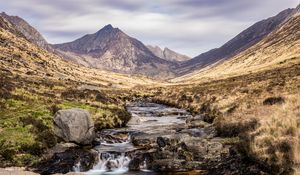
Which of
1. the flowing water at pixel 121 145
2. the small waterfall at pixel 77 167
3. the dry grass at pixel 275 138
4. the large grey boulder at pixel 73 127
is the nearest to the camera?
the dry grass at pixel 275 138

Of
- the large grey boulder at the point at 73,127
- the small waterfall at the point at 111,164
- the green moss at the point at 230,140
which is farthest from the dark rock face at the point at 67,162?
the green moss at the point at 230,140

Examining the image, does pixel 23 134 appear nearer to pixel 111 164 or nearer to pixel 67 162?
pixel 67 162

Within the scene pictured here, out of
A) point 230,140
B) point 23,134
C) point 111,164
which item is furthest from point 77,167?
point 230,140

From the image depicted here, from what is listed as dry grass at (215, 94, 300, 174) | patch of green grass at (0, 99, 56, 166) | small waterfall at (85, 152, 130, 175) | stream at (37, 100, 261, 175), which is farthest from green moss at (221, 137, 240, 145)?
patch of green grass at (0, 99, 56, 166)

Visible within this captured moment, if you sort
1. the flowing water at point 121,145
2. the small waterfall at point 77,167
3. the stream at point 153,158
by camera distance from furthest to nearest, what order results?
the flowing water at point 121,145, the small waterfall at point 77,167, the stream at point 153,158

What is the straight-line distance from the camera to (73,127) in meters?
36.0

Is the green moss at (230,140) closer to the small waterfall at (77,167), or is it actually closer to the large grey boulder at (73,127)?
the small waterfall at (77,167)

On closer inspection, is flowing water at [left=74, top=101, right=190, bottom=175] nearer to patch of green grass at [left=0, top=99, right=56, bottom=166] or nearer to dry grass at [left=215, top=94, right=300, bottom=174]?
patch of green grass at [left=0, top=99, right=56, bottom=166]

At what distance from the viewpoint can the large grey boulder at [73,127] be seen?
35875 millimetres

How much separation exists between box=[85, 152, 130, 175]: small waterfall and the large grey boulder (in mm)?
4369

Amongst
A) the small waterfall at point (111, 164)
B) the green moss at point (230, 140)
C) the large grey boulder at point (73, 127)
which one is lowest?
the small waterfall at point (111, 164)

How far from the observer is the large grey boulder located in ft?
118

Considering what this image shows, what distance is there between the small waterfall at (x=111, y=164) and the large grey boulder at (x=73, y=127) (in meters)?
4.37

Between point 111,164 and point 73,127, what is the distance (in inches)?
250
